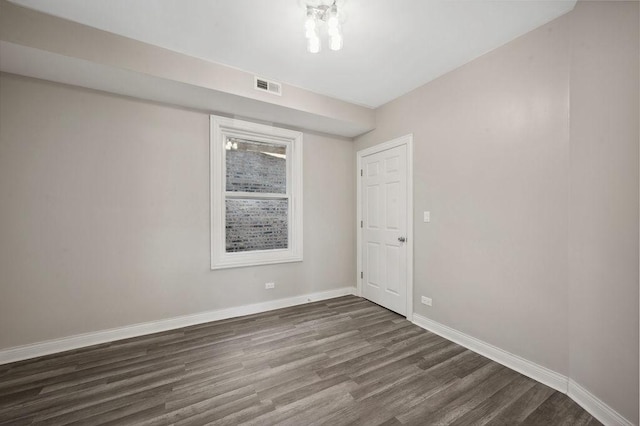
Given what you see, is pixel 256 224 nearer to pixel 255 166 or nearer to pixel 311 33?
pixel 255 166

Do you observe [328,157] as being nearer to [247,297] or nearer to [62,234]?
[247,297]

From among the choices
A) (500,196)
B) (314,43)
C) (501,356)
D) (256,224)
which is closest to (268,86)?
(314,43)

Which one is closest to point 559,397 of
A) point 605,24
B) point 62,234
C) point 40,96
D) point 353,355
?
point 353,355

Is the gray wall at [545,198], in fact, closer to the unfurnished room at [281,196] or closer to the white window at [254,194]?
the unfurnished room at [281,196]

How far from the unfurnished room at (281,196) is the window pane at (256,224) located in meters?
0.04

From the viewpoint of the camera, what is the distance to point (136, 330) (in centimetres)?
262

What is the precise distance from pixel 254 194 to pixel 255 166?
386 mm

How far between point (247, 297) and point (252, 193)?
1.35m

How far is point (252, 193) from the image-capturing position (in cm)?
333

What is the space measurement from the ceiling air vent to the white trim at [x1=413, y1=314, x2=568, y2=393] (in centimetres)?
306

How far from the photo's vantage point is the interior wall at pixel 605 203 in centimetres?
144

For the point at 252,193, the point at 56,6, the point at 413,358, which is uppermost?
the point at 56,6

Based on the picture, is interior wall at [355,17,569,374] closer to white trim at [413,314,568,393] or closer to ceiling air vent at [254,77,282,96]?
white trim at [413,314,568,393]

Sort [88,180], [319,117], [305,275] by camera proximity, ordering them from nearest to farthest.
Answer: [88,180], [319,117], [305,275]
